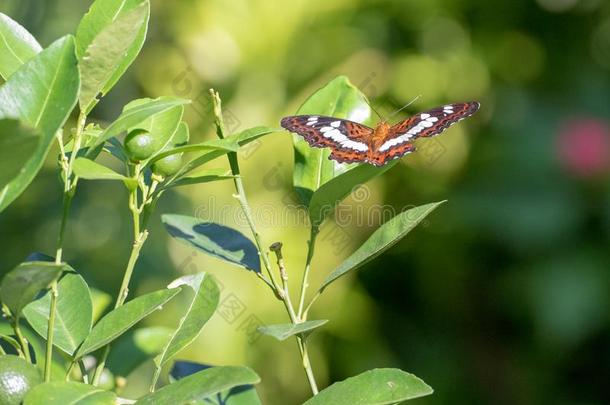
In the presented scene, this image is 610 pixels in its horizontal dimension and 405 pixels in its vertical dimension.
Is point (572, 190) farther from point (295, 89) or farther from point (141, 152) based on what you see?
point (141, 152)

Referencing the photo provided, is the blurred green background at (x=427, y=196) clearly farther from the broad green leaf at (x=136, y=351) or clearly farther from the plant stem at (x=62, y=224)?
the plant stem at (x=62, y=224)

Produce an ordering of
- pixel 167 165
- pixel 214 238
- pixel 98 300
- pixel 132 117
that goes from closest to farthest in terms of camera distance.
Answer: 1. pixel 132 117
2. pixel 167 165
3. pixel 214 238
4. pixel 98 300

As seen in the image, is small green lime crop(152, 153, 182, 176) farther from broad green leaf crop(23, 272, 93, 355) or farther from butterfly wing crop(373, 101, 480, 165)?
butterfly wing crop(373, 101, 480, 165)

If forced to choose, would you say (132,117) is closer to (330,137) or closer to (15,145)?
(15,145)

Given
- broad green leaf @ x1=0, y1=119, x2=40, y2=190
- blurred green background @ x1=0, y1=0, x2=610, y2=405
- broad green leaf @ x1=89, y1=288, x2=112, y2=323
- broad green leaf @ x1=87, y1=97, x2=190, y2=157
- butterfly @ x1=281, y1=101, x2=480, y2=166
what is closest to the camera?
broad green leaf @ x1=0, y1=119, x2=40, y2=190

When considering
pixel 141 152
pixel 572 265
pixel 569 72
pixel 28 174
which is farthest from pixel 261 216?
pixel 28 174

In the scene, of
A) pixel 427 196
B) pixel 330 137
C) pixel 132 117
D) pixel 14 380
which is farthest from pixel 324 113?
pixel 427 196

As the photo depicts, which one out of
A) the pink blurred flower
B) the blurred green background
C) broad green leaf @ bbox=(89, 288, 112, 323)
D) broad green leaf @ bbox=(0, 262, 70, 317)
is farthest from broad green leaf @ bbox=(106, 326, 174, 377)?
the pink blurred flower
